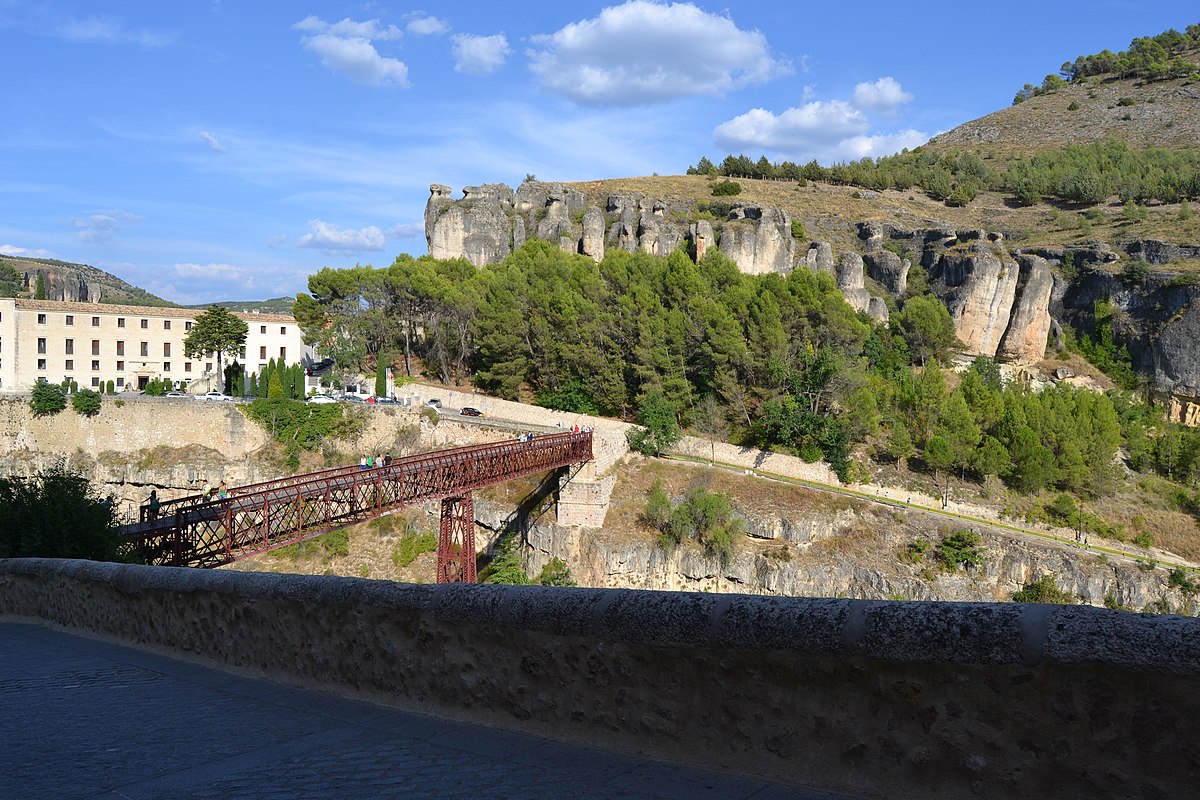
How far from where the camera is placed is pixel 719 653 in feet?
11.7

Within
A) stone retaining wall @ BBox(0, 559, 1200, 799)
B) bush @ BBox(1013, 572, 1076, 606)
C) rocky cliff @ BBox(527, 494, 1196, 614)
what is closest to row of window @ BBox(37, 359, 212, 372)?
rocky cliff @ BBox(527, 494, 1196, 614)

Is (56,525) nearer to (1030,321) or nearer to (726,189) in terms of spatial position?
(1030,321)

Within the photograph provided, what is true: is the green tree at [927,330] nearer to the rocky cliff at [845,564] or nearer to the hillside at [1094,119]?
the rocky cliff at [845,564]

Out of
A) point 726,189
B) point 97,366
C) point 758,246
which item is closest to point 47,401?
point 97,366

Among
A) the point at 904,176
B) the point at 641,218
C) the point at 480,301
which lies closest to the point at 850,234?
the point at 641,218

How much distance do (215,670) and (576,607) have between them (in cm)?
332

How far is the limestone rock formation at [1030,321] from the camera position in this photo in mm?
51875

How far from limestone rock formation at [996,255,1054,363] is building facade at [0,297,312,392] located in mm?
42423

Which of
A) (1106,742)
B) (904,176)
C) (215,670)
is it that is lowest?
(215,670)

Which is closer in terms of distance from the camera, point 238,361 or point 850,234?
point 238,361

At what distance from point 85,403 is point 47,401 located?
1.47 metres

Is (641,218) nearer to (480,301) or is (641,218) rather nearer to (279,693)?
(480,301)

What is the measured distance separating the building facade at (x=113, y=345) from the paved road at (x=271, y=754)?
42.6 metres

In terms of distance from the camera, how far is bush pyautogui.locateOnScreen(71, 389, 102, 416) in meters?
36.2
